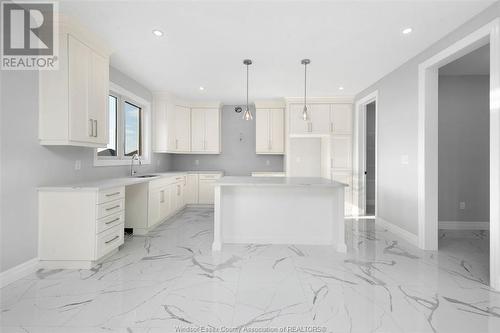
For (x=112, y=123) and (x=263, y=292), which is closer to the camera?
(x=263, y=292)

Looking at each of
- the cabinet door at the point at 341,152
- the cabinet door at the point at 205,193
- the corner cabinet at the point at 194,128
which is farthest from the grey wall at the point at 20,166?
the cabinet door at the point at 341,152

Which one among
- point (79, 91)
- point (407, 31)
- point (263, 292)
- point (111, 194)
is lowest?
point (263, 292)

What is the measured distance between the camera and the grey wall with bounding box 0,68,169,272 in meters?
2.16

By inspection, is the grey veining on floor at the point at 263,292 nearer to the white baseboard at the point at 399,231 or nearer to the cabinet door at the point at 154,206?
the white baseboard at the point at 399,231

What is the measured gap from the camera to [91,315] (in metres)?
1.75

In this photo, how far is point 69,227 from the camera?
2482 mm

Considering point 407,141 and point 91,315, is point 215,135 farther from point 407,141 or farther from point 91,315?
point 91,315

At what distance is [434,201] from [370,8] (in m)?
2.42

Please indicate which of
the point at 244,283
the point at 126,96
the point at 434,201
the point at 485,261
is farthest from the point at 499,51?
the point at 126,96

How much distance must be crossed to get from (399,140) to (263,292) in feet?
9.94

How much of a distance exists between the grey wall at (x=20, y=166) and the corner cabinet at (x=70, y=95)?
0.29ft

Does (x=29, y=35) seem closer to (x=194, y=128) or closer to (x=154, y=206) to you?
(x=154, y=206)

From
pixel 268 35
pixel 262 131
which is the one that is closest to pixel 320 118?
pixel 262 131

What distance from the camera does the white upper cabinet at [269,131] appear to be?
583 cm
